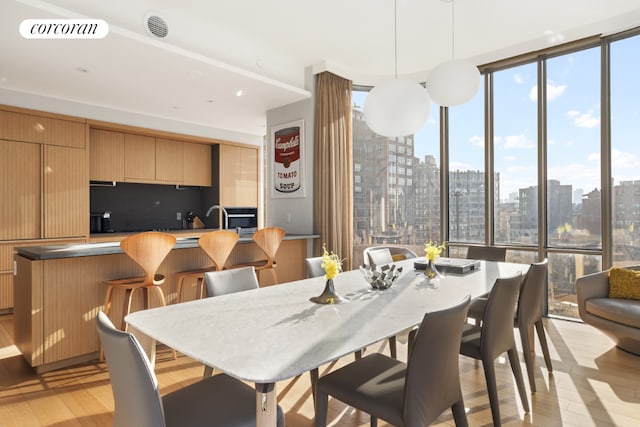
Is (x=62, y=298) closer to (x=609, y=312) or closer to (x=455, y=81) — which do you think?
(x=455, y=81)

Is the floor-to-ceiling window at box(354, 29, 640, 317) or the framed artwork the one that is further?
the framed artwork

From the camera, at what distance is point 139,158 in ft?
19.0

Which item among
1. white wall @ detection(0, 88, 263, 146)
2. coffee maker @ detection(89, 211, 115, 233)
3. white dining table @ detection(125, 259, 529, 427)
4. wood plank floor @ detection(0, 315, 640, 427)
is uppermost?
white wall @ detection(0, 88, 263, 146)

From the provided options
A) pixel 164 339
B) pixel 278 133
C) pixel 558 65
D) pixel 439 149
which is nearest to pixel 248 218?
pixel 278 133

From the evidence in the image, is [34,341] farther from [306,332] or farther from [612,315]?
[612,315]

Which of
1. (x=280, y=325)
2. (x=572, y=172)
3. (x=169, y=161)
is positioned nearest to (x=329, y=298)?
(x=280, y=325)

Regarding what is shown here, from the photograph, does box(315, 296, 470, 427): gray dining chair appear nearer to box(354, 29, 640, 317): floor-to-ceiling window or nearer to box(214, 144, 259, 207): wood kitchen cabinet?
Answer: box(354, 29, 640, 317): floor-to-ceiling window

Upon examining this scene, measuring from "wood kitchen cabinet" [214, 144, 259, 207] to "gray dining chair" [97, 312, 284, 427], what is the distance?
5289 mm

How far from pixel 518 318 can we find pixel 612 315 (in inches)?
48.6

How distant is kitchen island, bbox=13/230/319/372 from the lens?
8.94ft

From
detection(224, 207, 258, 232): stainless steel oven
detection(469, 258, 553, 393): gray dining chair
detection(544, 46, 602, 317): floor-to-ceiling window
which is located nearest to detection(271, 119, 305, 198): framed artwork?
detection(224, 207, 258, 232): stainless steel oven

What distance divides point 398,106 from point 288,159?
285 centimetres

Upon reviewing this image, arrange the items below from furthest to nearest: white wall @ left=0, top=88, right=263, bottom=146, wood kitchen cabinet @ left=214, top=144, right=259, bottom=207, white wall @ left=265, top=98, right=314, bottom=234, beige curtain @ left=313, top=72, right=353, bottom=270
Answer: wood kitchen cabinet @ left=214, top=144, right=259, bottom=207, white wall @ left=265, top=98, right=314, bottom=234, beige curtain @ left=313, top=72, right=353, bottom=270, white wall @ left=0, top=88, right=263, bottom=146

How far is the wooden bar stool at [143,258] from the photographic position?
9.21 ft
